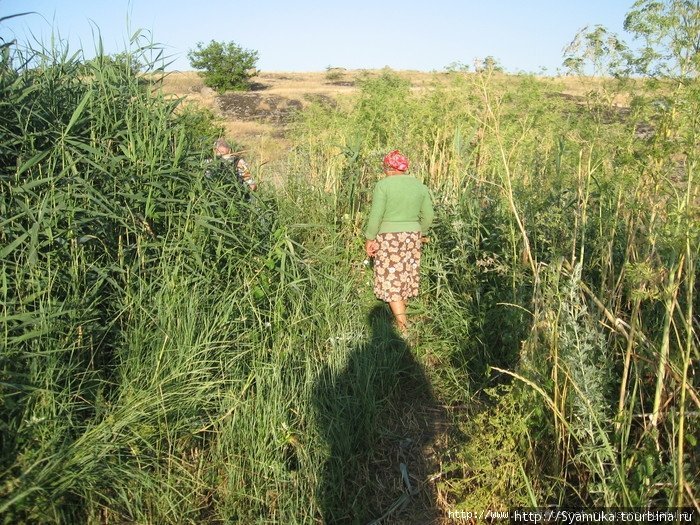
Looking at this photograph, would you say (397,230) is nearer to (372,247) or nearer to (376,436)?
(372,247)

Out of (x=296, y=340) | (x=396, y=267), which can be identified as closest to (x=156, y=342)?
(x=296, y=340)

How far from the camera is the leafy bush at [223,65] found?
32.5 m

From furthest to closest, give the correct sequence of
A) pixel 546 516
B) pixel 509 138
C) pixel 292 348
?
1. pixel 509 138
2. pixel 292 348
3. pixel 546 516

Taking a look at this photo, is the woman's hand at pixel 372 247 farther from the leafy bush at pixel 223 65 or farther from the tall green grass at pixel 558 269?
the leafy bush at pixel 223 65

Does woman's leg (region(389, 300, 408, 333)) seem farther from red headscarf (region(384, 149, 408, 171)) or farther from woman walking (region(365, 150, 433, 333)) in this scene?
red headscarf (region(384, 149, 408, 171))

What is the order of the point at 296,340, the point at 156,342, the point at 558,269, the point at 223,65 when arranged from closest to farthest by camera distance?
1. the point at 558,269
2. the point at 156,342
3. the point at 296,340
4. the point at 223,65

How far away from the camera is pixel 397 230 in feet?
16.5

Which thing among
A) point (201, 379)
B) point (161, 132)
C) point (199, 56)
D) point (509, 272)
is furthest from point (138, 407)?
point (199, 56)

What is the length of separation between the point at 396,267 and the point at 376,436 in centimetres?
175

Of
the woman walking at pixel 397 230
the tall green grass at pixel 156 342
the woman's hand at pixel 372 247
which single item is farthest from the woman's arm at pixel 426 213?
the tall green grass at pixel 156 342

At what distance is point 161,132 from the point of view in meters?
3.90

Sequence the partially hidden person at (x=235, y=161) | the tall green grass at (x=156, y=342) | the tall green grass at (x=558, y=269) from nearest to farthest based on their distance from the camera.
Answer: the tall green grass at (x=558, y=269) → the tall green grass at (x=156, y=342) → the partially hidden person at (x=235, y=161)

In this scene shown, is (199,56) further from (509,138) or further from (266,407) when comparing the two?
(266,407)

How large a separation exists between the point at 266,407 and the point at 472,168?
3488 mm
